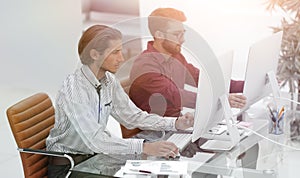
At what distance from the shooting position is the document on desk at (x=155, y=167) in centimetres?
213

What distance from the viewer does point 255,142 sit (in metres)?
2.59

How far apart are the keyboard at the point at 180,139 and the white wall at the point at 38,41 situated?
1948mm

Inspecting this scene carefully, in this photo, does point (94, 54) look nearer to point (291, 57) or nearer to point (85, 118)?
point (85, 118)

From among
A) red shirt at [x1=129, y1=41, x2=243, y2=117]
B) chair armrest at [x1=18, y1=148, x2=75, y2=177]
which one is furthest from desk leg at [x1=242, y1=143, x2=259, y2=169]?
chair armrest at [x1=18, y1=148, x2=75, y2=177]

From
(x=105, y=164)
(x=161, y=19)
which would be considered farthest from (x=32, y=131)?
(x=161, y=19)

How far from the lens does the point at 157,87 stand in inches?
115

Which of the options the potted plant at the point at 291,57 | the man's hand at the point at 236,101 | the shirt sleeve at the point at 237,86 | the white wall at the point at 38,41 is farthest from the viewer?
the white wall at the point at 38,41

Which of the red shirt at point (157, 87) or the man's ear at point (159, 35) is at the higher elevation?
the man's ear at point (159, 35)

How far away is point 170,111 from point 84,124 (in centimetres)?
69

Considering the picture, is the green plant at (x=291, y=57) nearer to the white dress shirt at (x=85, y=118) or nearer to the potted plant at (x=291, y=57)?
the potted plant at (x=291, y=57)

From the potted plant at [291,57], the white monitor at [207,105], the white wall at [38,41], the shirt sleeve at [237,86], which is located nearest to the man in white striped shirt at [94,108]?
the white monitor at [207,105]

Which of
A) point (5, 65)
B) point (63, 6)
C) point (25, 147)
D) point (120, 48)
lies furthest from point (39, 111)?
point (63, 6)

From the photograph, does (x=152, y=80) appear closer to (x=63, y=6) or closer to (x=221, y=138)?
(x=221, y=138)

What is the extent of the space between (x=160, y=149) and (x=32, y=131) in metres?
0.65
